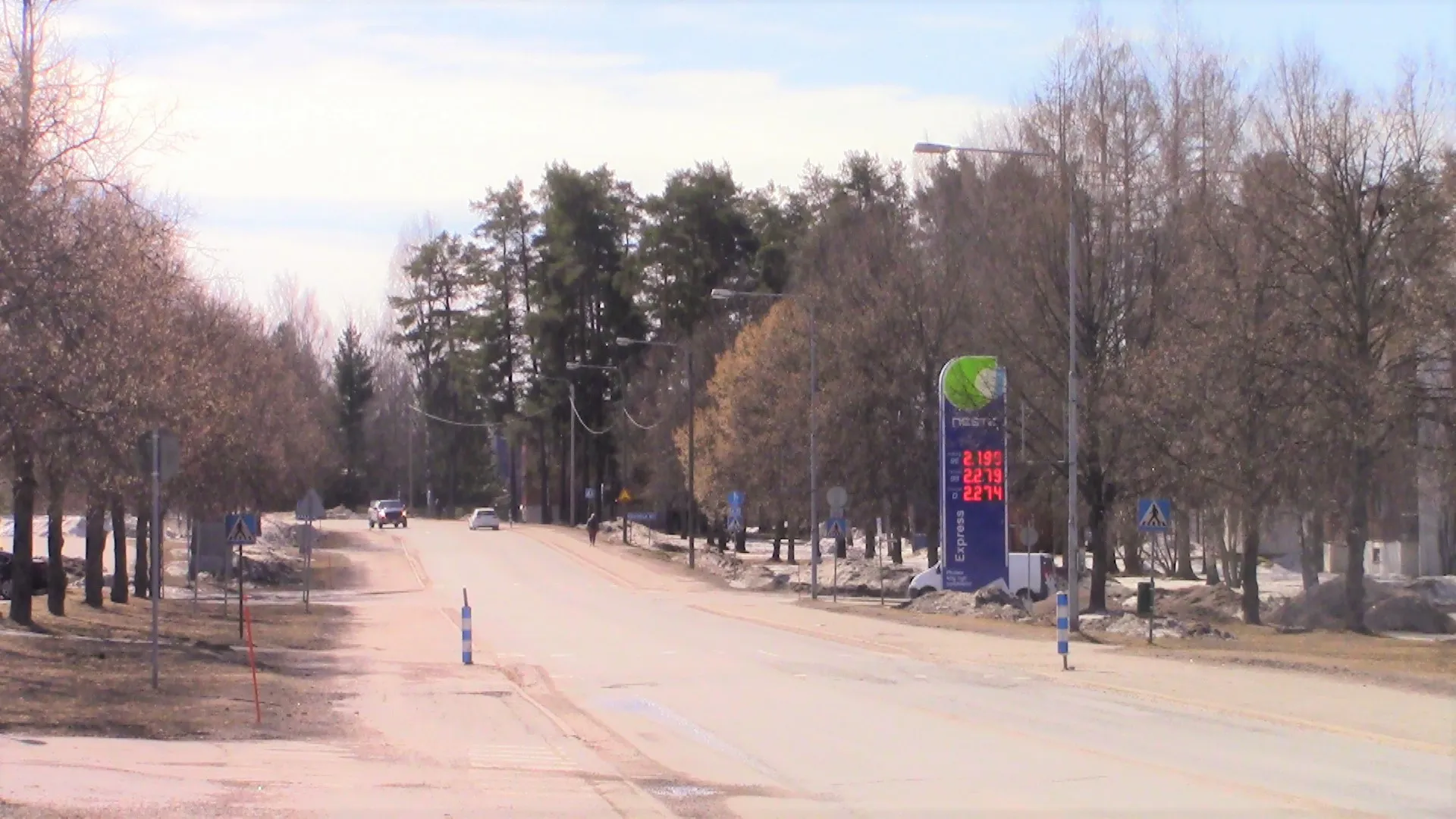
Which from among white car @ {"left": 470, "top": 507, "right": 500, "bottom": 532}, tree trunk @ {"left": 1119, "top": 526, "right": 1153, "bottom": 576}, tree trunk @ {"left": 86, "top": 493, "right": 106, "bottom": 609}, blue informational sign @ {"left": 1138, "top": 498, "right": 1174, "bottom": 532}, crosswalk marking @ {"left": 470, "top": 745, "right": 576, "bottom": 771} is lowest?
tree trunk @ {"left": 1119, "top": 526, "right": 1153, "bottom": 576}

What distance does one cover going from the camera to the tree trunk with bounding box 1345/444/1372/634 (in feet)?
117

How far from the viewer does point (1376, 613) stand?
41.9m

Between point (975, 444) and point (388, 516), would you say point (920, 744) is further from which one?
point (388, 516)

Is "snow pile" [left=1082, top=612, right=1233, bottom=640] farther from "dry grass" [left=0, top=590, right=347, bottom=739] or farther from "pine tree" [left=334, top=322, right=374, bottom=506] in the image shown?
"pine tree" [left=334, top=322, right=374, bottom=506]

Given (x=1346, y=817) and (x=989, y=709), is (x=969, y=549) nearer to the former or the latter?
(x=989, y=709)

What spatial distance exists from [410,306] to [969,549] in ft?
261

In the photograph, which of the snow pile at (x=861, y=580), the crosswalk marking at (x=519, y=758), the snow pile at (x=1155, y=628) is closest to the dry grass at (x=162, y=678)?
the crosswalk marking at (x=519, y=758)

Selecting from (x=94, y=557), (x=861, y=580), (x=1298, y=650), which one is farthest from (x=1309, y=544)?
(x=94, y=557)

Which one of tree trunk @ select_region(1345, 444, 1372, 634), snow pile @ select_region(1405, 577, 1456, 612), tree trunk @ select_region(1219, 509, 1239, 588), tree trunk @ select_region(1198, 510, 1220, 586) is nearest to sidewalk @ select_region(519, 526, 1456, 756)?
tree trunk @ select_region(1345, 444, 1372, 634)

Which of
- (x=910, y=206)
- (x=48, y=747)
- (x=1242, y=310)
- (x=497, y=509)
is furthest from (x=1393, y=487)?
(x=497, y=509)

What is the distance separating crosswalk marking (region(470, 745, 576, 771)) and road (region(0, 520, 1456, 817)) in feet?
0.18

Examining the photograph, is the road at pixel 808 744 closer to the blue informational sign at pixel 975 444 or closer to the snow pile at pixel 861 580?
the blue informational sign at pixel 975 444

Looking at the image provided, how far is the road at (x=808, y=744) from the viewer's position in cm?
1184

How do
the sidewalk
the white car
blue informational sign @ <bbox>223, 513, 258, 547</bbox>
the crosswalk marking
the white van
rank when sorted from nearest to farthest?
the crosswalk marking < the sidewalk < blue informational sign @ <bbox>223, 513, 258, 547</bbox> < the white van < the white car
